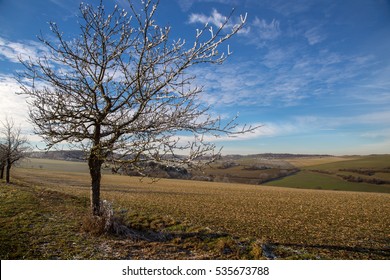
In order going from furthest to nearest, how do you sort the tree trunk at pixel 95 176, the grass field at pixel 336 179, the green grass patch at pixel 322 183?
the grass field at pixel 336 179
the green grass patch at pixel 322 183
the tree trunk at pixel 95 176

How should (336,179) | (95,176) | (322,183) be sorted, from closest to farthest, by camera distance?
1. (95,176)
2. (322,183)
3. (336,179)

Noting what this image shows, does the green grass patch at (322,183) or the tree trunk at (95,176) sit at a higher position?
the tree trunk at (95,176)

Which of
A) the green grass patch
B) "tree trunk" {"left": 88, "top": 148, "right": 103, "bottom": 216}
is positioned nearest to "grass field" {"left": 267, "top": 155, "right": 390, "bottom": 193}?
the green grass patch

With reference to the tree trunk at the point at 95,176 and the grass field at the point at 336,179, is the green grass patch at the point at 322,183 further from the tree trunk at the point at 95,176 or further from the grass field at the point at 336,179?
the tree trunk at the point at 95,176

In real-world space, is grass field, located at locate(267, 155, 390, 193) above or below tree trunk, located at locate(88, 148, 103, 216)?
below

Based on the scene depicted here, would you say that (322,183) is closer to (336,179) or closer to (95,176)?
(336,179)

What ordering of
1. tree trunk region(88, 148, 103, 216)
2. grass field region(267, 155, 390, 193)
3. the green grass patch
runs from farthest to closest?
grass field region(267, 155, 390, 193), the green grass patch, tree trunk region(88, 148, 103, 216)

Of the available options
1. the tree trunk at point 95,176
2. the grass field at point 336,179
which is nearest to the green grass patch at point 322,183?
the grass field at point 336,179

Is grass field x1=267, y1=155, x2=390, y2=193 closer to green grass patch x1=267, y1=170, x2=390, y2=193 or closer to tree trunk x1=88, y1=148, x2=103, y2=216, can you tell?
green grass patch x1=267, y1=170, x2=390, y2=193

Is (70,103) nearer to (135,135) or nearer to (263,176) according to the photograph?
(135,135)

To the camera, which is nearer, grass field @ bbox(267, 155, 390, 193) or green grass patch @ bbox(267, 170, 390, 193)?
green grass patch @ bbox(267, 170, 390, 193)

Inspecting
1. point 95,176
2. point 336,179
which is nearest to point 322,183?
point 336,179

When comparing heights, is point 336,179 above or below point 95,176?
below
